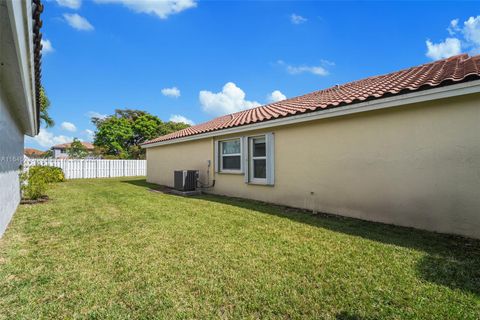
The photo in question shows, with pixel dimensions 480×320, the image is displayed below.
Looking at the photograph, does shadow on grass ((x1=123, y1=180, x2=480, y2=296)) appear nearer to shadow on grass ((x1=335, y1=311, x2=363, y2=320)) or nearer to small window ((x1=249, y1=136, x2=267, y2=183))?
shadow on grass ((x1=335, y1=311, x2=363, y2=320))

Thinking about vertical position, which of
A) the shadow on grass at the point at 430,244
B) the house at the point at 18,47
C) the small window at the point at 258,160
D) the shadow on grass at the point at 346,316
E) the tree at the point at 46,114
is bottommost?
the shadow on grass at the point at 346,316

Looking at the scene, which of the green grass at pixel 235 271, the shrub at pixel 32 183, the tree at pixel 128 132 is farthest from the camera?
the tree at pixel 128 132

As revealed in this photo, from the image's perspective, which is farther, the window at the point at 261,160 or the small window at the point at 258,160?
the small window at the point at 258,160

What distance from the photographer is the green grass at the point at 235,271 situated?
210cm

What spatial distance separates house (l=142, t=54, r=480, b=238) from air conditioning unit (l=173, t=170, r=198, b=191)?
8.03 ft

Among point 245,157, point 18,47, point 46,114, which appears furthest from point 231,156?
point 46,114

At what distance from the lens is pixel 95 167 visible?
64.9ft

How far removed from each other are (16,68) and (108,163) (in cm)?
1958

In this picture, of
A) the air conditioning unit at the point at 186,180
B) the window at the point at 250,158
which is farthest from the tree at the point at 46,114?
the window at the point at 250,158

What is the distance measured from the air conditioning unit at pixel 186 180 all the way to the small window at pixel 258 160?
2.79 m

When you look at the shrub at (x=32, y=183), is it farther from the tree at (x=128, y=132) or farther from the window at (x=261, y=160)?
the tree at (x=128, y=132)

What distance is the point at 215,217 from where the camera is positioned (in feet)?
18.1

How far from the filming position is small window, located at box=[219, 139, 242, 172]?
869cm

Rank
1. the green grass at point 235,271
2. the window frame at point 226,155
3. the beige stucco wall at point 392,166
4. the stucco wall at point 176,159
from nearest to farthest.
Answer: the green grass at point 235,271 → the beige stucco wall at point 392,166 → the window frame at point 226,155 → the stucco wall at point 176,159
